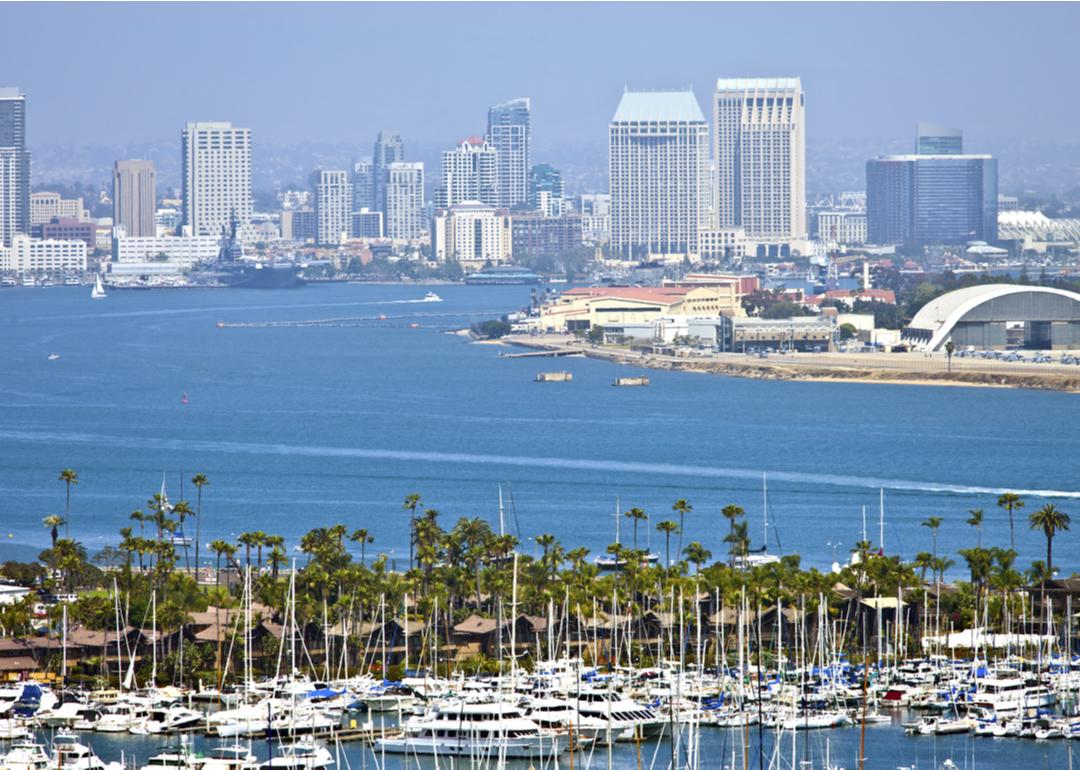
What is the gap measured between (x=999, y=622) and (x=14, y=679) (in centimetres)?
1123

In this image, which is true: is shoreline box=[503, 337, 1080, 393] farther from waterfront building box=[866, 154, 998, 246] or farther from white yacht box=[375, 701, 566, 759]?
waterfront building box=[866, 154, 998, 246]

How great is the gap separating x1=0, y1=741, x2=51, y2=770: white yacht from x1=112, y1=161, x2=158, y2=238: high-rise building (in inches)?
6947

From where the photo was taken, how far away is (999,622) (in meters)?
27.9

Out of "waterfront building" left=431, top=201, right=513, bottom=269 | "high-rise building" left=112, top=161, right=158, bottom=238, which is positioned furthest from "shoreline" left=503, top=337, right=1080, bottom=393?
"high-rise building" left=112, top=161, right=158, bottom=238

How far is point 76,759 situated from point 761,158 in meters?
164

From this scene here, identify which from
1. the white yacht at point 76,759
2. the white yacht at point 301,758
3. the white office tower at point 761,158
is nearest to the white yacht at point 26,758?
the white yacht at point 76,759

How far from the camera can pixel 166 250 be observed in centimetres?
17112

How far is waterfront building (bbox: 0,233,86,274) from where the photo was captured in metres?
172

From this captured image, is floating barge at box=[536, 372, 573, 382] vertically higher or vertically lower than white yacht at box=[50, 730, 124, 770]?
higher

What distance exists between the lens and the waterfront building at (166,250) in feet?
552

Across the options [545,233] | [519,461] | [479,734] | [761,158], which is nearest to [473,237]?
[545,233]

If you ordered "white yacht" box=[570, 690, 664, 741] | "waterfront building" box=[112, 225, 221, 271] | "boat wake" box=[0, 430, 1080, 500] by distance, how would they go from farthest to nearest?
"waterfront building" box=[112, 225, 221, 271], "boat wake" box=[0, 430, 1080, 500], "white yacht" box=[570, 690, 664, 741]

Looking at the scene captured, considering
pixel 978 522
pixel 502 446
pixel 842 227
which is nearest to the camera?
pixel 978 522

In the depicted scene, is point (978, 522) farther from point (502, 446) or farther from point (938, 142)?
point (938, 142)
